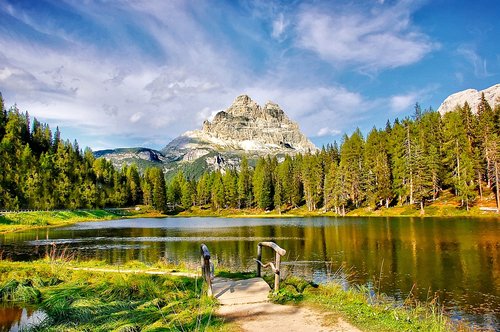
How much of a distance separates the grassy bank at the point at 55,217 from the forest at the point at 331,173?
5.21m

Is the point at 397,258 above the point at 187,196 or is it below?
below

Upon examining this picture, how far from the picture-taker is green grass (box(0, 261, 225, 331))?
35.5ft

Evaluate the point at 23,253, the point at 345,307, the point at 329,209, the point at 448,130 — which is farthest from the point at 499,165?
the point at 23,253

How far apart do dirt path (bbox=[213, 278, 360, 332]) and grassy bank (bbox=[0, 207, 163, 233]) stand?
61.7m

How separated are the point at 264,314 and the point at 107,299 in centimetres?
696

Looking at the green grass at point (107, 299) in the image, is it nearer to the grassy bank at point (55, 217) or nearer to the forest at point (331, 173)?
Result: the grassy bank at point (55, 217)

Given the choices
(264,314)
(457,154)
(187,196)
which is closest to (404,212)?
(457,154)

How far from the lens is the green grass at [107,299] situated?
35.5 feet

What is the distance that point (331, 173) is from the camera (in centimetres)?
10331

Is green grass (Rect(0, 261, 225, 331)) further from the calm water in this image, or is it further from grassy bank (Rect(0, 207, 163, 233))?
grassy bank (Rect(0, 207, 163, 233))

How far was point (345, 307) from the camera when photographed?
1212 cm

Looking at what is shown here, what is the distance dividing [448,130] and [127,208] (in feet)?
377

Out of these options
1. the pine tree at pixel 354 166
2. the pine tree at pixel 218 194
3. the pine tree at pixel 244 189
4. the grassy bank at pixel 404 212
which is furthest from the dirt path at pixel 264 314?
the pine tree at pixel 218 194

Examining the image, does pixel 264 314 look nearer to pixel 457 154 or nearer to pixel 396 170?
pixel 457 154
